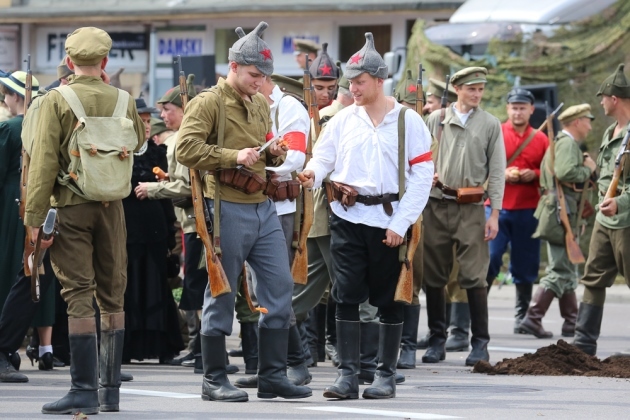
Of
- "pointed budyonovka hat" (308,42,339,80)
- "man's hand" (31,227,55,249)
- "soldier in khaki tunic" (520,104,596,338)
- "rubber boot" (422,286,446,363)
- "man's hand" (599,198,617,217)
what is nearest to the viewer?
"man's hand" (31,227,55,249)

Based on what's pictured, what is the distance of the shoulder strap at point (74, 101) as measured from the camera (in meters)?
8.30

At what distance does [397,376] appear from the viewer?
1012 centimetres

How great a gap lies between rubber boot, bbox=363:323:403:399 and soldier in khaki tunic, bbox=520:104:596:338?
4912mm

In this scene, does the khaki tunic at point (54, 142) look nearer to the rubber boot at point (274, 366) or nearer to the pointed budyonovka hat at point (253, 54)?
the pointed budyonovka hat at point (253, 54)

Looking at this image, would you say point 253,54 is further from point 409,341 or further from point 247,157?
point 409,341

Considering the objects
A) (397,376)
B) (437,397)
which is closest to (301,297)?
(397,376)

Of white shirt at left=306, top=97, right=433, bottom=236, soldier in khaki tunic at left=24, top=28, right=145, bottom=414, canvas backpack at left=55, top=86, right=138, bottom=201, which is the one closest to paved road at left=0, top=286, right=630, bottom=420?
soldier in khaki tunic at left=24, top=28, right=145, bottom=414

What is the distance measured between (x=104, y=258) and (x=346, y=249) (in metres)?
1.48

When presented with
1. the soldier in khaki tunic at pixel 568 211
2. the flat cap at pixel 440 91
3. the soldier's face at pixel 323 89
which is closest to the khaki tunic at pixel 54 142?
the soldier's face at pixel 323 89

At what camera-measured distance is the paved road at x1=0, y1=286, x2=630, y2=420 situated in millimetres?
8398

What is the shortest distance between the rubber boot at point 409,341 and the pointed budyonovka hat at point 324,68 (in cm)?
183

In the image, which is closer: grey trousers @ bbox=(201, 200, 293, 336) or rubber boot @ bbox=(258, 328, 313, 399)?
grey trousers @ bbox=(201, 200, 293, 336)

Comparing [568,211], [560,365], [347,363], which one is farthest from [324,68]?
[568,211]

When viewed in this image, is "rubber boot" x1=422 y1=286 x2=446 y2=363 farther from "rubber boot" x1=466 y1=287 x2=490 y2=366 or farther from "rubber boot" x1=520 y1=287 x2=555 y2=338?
"rubber boot" x1=520 y1=287 x2=555 y2=338
